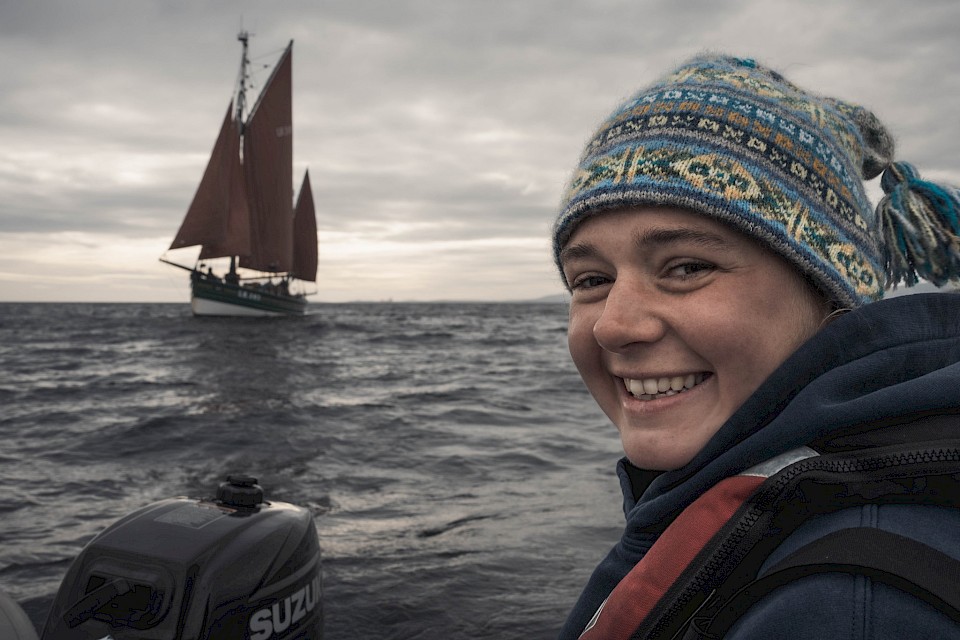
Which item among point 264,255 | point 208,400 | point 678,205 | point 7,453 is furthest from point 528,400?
point 264,255

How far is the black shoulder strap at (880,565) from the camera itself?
0.72m

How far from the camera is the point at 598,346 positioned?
1419mm

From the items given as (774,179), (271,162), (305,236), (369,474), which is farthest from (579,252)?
(305,236)

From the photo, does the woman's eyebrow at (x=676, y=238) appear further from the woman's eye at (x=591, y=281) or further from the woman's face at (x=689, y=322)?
the woman's eye at (x=591, y=281)

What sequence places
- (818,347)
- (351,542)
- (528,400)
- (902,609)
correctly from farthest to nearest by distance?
1. (528,400)
2. (351,542)
3. (818,347)
4. (902,609)

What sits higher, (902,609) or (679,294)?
(679,294)

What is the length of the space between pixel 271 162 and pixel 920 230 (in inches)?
1765

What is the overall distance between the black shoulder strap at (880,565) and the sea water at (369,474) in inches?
130

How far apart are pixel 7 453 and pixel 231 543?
309 inches

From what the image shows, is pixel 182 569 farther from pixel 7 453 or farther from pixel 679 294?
pixel 7 453

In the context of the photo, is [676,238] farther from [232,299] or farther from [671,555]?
[232,299]

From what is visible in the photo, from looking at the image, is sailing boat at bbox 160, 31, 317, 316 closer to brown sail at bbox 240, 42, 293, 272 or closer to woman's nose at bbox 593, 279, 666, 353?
brown sail at bbox 240, 42, 293, 272

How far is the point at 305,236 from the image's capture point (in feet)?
174

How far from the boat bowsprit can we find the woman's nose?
1.49 meters
